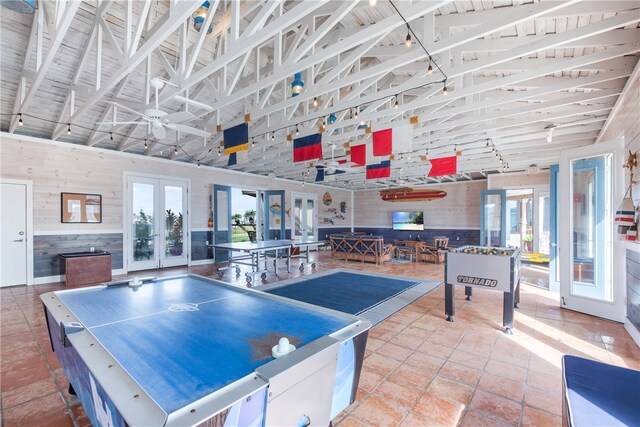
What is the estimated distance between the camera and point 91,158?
22.7ft

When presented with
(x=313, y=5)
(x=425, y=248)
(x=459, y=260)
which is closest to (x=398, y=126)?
(x=459, y=260)

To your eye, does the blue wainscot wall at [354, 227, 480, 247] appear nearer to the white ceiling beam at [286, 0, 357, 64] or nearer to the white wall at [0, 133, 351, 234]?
the white wall at [0, 133, 351, 234]

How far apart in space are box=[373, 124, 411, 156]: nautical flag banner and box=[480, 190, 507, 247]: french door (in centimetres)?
772

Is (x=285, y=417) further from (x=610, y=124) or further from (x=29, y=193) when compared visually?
(x=29, y=193)

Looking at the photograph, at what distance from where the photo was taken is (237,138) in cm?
504

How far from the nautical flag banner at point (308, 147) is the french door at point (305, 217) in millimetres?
6732

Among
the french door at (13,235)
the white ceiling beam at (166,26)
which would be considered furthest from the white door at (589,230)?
the french door at (13,235)

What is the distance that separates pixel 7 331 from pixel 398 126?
6218 mm

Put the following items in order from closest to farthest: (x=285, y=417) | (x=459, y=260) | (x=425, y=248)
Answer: (x=285, y=417)
(x=459, y=260)
(x=425, y=248)

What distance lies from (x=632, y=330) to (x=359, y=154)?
4577 millimetres

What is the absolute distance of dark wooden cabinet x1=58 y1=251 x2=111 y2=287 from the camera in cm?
602

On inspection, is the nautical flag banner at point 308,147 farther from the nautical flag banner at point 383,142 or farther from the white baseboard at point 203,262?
the white baseboard at point 203,262

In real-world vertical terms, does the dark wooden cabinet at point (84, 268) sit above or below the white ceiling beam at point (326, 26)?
below

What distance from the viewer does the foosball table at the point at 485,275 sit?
362 centimetres
